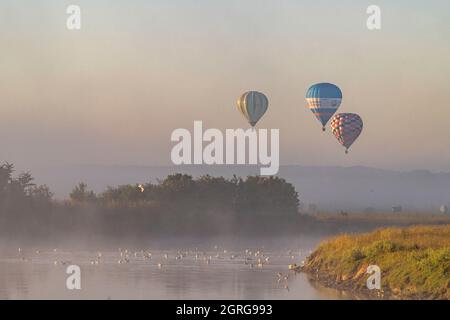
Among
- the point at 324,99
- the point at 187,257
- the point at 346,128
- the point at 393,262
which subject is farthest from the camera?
the point at 346,128

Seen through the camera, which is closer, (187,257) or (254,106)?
(187,257)

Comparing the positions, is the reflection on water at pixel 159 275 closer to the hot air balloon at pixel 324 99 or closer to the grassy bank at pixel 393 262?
the grassy bank at pixel 393 262

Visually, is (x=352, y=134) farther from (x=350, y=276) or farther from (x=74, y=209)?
(x=350, y=276)

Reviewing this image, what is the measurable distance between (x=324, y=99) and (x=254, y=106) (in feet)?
21.0

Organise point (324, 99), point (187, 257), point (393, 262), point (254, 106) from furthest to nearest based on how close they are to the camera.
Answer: point (254, 106)
point (324, 99)
point (187, 257)
point (393, 262)

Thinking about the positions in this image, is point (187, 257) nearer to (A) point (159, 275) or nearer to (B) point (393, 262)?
(A) point (159, 275)

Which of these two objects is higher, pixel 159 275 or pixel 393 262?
pixel 393 262

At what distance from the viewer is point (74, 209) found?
123750 millimetres

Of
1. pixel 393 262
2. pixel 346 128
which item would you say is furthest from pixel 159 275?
pixel 346 128

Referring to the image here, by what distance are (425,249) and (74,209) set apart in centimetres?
6767

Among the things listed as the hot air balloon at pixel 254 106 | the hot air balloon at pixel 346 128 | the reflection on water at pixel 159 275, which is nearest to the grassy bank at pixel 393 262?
the reflection on water at pixel 159 275

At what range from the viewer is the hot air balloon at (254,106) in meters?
117

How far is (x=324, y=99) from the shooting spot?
115250 millimetres
